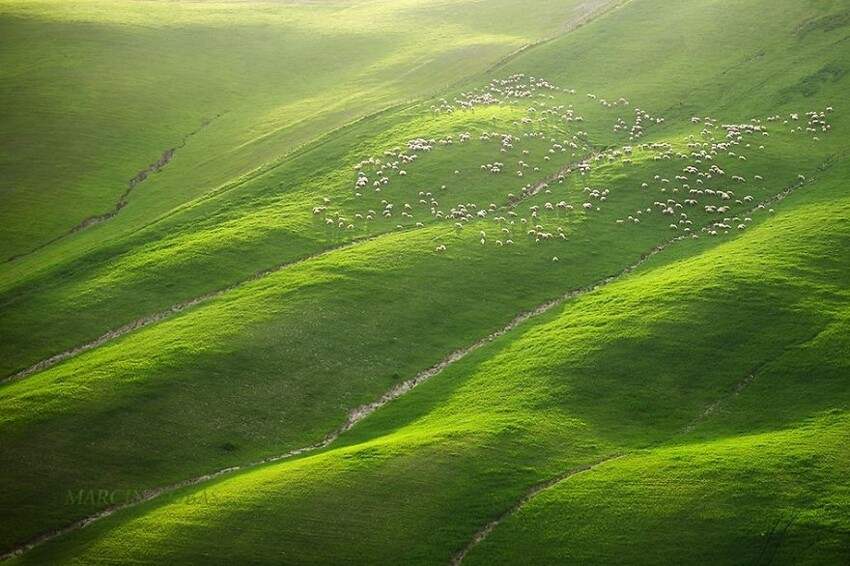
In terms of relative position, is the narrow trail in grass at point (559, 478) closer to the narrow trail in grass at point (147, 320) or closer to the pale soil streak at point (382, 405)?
the pale soil streak at point (382, 405)

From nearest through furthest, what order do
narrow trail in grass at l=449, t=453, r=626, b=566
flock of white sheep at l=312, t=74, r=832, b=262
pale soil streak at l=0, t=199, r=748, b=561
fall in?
narrow trail in grass at l=449, t=453, r=626, b=566 < pale soil streak at l=0, t=199, r=748, b=561 < flock of white sheep at l=312, t=74, r=832, b=262

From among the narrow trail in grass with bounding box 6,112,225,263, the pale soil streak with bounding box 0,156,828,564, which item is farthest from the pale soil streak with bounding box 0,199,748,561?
the narrow trail in grass with bounding box 6,112,225,263

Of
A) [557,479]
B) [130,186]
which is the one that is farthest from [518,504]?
[130,186]

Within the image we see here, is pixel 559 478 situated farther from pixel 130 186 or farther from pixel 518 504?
pixel 130 186

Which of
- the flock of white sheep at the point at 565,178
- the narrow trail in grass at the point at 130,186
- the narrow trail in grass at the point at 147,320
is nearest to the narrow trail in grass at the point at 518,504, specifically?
the flock of white sheep at the point at 565,178

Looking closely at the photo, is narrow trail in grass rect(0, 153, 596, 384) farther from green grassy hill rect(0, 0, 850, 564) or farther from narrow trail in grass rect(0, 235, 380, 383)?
green grassy hill rect(0, 0, 850, 564)

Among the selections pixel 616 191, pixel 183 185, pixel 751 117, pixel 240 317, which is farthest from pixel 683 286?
pixel 183 185
